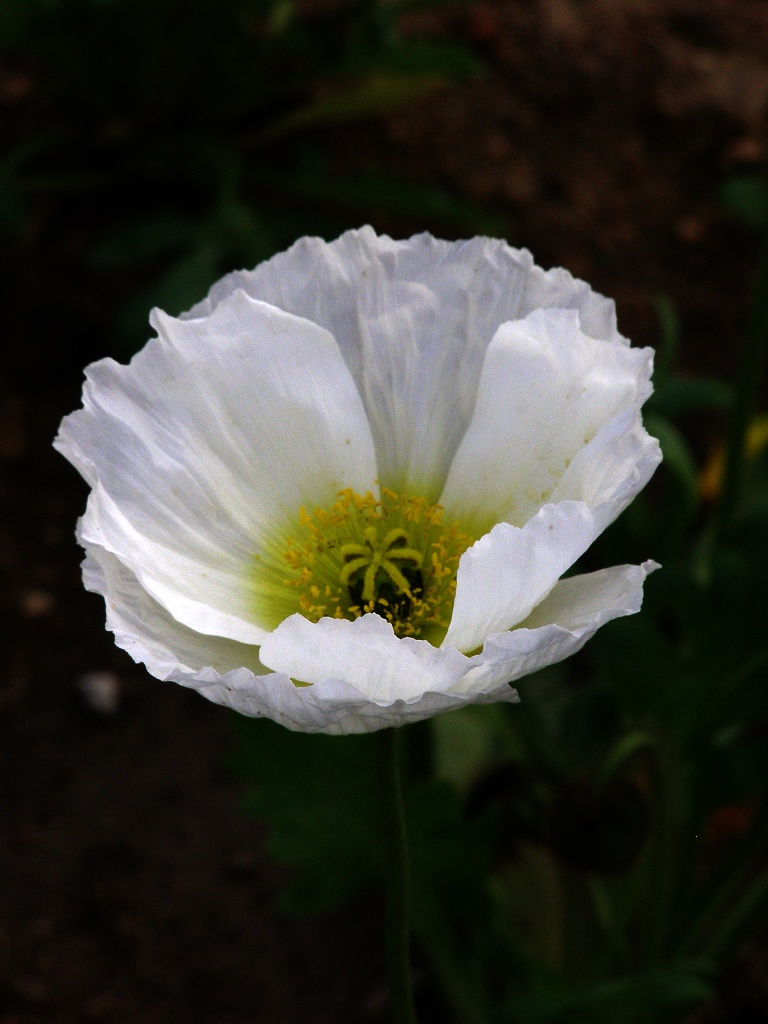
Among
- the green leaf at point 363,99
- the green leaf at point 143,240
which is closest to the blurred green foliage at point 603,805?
the green leaf at point 363,99

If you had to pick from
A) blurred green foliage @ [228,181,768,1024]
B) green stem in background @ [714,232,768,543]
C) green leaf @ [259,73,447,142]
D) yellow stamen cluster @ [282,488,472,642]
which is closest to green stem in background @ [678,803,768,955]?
blurred green foliage @ [228,181,768,1024]

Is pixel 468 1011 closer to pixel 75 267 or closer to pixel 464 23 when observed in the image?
pixel 75 267

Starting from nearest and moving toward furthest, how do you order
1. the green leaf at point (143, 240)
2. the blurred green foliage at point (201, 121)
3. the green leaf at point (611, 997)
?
1. the green leaf at point (611, 997)
2. the green leaf at point (143, 240)
3. the blurred green foliage at point (201, 121)

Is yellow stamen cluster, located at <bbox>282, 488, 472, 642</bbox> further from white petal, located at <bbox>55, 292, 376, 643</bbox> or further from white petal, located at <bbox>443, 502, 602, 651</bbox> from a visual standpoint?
white petal, located at <bbox>443, 502, 602, 651</bbox>

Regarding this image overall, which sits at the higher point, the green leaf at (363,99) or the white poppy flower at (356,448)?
the green leaf at (363,99)

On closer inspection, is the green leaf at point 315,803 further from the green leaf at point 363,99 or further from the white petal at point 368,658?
the green leaf at point 363,99

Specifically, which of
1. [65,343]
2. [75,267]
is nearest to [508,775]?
[65,343]

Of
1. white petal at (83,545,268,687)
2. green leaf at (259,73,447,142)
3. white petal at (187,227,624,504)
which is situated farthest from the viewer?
green leaf at (259,73,447,142)
